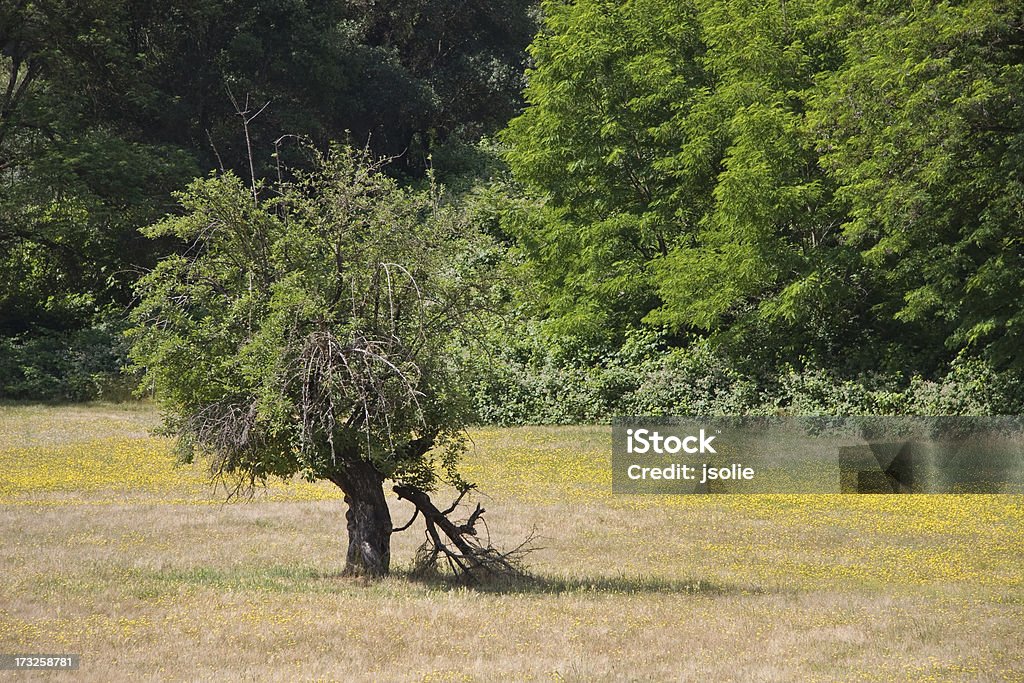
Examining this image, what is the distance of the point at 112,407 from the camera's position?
121ft

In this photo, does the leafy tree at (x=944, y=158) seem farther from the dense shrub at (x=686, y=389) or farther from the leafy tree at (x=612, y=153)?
the leafy tree at (x=612, y=153)

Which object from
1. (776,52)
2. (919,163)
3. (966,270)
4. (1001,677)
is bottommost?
(1001,677)

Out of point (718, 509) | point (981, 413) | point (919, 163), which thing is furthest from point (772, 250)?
point (718, 509)

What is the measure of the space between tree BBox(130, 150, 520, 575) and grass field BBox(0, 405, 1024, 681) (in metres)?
1.72

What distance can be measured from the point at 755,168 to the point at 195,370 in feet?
59.0

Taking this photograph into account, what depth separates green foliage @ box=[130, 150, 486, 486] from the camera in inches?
506

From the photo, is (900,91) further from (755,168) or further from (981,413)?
(981,413)

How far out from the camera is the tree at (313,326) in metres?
12.9

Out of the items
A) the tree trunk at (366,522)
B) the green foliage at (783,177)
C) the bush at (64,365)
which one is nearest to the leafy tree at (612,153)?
the green foliage at (783,177)

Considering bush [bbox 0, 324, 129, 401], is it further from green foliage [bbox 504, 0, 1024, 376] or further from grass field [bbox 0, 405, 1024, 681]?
green foliage [bbox 504, 0, 1024, 376]

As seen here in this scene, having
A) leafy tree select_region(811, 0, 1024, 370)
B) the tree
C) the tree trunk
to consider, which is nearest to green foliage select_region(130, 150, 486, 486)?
the tree

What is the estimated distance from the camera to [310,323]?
13188 mm

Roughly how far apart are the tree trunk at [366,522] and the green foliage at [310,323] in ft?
1.19

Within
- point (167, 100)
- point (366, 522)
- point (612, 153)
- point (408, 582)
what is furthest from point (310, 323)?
point (167, 100)
